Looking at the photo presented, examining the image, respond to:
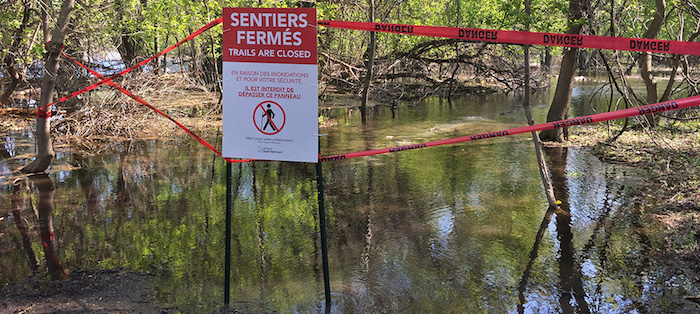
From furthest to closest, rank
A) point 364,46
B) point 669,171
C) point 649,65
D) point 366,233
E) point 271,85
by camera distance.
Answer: point 364,46 < point 649,65 < point 669,171 < point 366,233 < point 271,85

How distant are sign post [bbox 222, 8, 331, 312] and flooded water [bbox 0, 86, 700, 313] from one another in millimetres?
1473

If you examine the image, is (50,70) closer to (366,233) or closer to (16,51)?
(16,51)

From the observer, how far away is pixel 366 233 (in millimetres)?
Answer: 6875

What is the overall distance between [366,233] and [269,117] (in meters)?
2.90

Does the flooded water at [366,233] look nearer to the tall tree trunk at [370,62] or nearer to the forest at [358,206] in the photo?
the forest at [358,206]

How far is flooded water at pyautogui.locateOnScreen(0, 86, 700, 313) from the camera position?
5.14 metres

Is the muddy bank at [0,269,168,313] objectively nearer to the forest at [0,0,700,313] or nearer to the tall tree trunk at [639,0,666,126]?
the forest at [0,0,700,313]

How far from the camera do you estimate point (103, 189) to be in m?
9.12

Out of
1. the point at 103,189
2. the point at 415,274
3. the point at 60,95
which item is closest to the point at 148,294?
the point at 415,274

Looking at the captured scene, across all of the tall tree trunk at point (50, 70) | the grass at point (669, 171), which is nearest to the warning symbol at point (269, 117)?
the grass at point (669, 171)

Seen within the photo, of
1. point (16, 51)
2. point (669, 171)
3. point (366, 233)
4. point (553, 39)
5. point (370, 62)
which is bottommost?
point (366, 233)

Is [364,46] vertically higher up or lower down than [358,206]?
higher up

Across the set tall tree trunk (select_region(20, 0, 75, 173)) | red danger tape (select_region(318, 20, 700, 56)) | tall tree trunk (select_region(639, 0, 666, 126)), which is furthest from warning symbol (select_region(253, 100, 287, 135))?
tall tree trunk (select_region(639, 0, 666, 126))

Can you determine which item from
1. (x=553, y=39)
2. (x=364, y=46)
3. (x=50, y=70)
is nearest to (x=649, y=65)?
(x=553, y=39)
